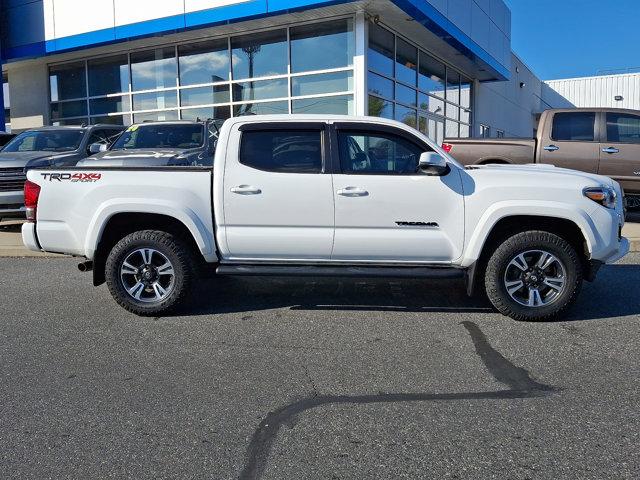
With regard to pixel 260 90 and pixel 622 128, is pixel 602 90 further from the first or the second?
pixel 622 128

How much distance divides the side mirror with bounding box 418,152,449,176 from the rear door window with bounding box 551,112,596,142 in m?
6.09

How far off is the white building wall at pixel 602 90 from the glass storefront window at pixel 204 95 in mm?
26166

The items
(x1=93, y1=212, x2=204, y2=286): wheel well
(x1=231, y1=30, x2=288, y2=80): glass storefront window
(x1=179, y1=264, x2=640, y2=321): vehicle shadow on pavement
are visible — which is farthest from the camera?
(x1=231, y1=30, x2=288, y2=80): glass storefront window

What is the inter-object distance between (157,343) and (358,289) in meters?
2.48

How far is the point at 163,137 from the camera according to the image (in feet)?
32.1

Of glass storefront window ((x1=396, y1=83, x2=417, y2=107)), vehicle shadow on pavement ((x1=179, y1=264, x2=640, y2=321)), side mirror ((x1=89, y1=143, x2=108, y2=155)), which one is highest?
glass storefront window ((x1=396, y1=83, x2=417, y2=107))

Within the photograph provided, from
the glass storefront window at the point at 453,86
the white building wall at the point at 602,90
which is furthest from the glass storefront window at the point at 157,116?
the white building wall at the point at 602,90

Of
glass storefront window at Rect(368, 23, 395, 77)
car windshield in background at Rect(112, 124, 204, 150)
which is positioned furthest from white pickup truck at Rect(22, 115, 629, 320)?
glass storefront window at Rect(368, 23, 395, 77)

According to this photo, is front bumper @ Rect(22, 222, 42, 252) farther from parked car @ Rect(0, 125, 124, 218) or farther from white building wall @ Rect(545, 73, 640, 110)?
white building wall @ Rect(545, 73, 640, 110)

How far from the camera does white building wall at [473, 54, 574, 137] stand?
2288cm

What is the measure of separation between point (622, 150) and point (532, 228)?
5797mm

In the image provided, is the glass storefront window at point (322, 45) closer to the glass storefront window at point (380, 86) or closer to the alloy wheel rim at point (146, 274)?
the glass storefront window at point (380, 86)

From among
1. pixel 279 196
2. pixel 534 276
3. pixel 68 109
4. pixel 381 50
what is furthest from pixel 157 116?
pixel 534 276

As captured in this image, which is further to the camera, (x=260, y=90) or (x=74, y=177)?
(x=260, y=90)
